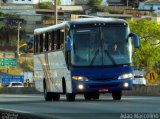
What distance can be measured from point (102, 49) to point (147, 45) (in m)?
87.2

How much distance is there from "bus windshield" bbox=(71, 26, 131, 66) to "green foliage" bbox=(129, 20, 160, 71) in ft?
276

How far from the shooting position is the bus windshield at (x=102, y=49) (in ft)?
101

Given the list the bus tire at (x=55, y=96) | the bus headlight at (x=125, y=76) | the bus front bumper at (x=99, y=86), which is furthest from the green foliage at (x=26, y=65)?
the bus front bumper at (x=99, y=86)

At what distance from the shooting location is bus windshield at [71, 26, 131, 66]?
3070cm

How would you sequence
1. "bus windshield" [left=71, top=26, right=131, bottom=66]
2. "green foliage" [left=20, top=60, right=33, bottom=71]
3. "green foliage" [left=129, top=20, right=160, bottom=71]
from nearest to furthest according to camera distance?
"bus windshield" [left=71, top=26, right=131, bottom=66] < "green foliage" [left=129, top=20, right=160, bottom=71] < "green foliage" [left=20, top=60, right=33, bottom=71]

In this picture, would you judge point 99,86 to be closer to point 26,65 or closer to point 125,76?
point 125,76

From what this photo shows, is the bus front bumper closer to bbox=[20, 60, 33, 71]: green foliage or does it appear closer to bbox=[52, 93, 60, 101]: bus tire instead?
bbox=[52, 93, 60, 101]: bus tire

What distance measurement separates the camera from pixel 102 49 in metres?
30.8

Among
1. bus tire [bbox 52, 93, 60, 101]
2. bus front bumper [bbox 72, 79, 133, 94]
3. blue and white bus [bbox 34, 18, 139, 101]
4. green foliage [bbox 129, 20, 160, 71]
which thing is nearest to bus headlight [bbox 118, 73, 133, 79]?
blue and white bus [bbox 34, 18, 139, 101]

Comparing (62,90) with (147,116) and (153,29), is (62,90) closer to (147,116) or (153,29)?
(147,116)

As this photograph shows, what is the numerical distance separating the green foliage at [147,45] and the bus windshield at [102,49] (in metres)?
84.2

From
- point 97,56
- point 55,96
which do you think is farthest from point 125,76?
point 55,96

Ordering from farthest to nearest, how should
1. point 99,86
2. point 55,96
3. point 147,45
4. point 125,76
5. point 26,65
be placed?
point 26,65 → point 147,45 → point 55,96 → point 125,76 → point 99,86

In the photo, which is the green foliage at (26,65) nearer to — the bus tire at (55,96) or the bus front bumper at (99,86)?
the bus tire at (55,96)
